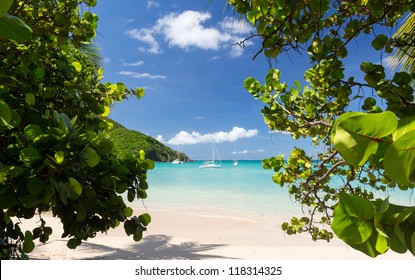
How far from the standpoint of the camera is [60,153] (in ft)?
4.20

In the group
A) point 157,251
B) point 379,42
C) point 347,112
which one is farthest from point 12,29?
point 157,251

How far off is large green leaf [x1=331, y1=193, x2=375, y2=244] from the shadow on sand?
812 cm

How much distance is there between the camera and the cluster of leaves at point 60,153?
1.33m

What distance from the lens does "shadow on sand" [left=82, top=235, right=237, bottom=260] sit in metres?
8.34

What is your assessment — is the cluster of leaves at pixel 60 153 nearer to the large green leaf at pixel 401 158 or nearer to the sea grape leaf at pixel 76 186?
the sea grape leaf at pixel 76 186

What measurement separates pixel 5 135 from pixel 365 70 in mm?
2122

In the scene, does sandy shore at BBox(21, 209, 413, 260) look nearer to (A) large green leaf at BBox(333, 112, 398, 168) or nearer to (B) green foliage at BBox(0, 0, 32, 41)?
(A) large green leaf at BBox(333, 112, 398, 168)

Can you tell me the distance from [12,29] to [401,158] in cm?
53

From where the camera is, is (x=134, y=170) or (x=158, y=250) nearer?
(x=134, y=170)

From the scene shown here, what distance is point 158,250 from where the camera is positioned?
9219 millimetres

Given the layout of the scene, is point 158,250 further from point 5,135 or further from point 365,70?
point 365,70

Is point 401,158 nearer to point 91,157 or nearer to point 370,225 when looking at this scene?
point 370,225

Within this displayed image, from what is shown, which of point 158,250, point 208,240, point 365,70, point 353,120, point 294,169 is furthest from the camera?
point 208,240

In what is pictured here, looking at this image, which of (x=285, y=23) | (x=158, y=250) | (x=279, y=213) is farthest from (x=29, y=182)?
(x=279, y=213)
